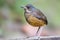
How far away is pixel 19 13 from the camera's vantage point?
7965 mm

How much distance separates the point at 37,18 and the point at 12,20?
366 cm

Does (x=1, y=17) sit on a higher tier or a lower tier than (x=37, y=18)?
higher

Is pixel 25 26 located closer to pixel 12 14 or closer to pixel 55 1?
pixel 12 14

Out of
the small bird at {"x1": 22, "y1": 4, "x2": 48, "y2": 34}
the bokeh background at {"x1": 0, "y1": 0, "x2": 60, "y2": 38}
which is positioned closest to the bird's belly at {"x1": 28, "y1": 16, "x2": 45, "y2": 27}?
the small bird at {"x1": 22, "y1": 4, "x2": 48, "y2": 34}

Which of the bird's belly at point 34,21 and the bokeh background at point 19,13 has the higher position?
the bokeh background at point 19,13

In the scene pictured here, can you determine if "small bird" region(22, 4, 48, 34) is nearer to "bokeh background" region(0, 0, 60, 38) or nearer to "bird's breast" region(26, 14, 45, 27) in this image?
"bird's breast" region(26, 14, 45, 27)

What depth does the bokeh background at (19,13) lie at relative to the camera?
782cm

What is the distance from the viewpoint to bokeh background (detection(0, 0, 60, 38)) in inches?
308

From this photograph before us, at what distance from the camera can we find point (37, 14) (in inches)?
182

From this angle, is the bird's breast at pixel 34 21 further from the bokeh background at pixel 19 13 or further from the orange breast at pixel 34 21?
the bokeh background at pixel 19 13

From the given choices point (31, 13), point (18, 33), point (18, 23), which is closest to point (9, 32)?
point (18, 33)

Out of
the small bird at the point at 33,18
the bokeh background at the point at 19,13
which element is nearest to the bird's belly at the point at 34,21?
the small bird at the point at 33,18

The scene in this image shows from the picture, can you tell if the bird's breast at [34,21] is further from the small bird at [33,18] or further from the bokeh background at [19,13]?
the bokeh background at [19,13]

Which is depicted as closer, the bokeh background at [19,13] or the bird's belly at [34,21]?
the bird's belly at [34,21]
